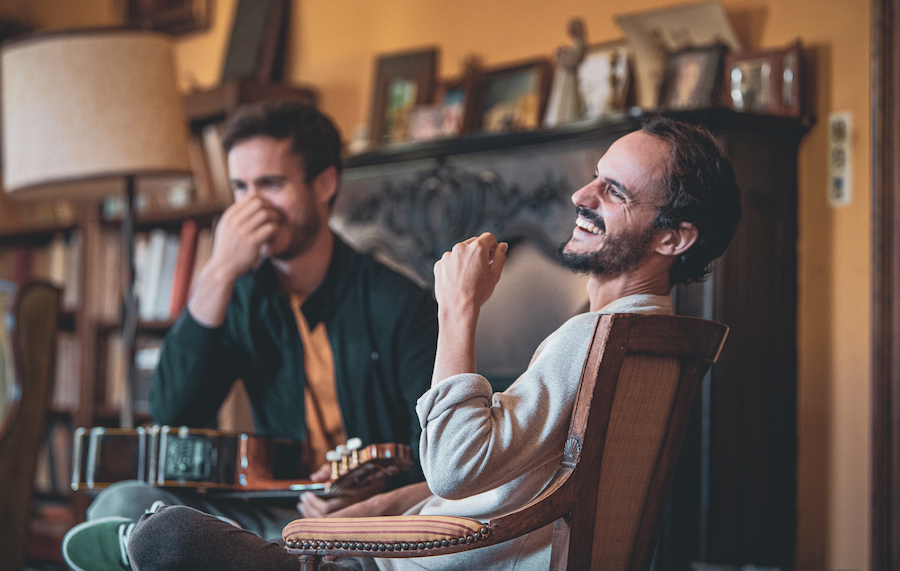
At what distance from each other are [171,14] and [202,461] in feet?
9.28

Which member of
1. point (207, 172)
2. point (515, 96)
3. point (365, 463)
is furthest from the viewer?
point (207, 172)

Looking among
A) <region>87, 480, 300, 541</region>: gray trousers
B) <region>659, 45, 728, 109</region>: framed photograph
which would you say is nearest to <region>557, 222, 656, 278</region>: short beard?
<region>87, 480, 300, 541</region>: gray trousers

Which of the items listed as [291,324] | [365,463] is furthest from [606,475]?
[291,324]

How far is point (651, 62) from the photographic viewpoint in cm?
244

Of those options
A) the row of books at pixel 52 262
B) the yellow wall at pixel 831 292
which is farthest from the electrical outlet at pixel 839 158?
the row of books at pixel 52 262

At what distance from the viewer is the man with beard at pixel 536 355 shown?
39.6 inches

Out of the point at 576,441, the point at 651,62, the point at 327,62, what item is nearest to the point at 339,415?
the point at 576,441

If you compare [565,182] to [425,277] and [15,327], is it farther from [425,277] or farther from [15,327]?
[15,327]

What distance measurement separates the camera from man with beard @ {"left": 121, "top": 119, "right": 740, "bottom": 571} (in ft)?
3.30

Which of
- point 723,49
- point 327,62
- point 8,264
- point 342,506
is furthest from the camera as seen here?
point 8,264

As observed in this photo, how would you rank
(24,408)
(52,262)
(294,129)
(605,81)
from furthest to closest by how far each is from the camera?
(52,262) → (605,81) → (24,408) → (294,129)

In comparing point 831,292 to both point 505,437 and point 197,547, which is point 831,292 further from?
point 197,547

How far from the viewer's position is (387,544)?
976 millimetres

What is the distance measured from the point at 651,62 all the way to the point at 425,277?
880 mm
